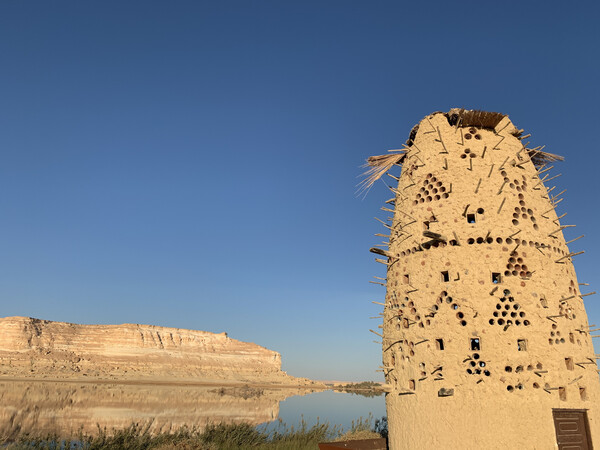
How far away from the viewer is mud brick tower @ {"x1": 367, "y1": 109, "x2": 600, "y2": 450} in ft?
29.3

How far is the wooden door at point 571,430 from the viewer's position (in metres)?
8.89

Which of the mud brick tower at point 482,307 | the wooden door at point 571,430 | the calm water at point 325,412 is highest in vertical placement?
the mud brick tower at point 482,307

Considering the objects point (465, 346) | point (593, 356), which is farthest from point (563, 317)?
point (465, 346)

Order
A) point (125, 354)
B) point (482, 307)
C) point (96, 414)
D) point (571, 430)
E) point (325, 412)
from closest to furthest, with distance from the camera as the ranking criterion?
point (571, 430) → point (482, 307) → point (96, 414) → point (325, 412) → point (125, 354)

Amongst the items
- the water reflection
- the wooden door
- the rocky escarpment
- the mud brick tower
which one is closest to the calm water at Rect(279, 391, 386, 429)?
the water reflection

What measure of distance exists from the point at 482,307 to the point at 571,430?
297 centimetres

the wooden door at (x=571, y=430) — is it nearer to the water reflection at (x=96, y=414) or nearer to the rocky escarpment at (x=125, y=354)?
the water reflection at (x=96, y=414)

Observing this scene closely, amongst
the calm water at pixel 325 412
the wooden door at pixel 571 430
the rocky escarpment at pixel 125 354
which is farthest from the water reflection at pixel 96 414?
the rocky escarpment at pixel 125 354

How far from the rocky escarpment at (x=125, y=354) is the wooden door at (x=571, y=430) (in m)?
69.9

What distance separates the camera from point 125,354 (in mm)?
81938

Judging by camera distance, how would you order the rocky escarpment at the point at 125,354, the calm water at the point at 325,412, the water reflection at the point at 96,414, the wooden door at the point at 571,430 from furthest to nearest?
the rocky escarpment at the point at 125,354, the calm water at the point at 325,412, the water reflection at the point at 96,414, the wooden door at the point at 571,430

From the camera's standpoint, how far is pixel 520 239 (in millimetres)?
9914

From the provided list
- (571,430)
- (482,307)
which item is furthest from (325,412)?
(482,307)

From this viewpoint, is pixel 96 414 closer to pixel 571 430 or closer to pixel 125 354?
pixel 571 430
